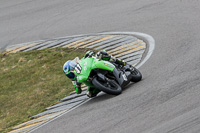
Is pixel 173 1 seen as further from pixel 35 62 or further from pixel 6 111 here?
pixel 6 111

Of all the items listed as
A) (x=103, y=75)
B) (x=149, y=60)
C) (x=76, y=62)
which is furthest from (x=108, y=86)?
(x=149, y=60)

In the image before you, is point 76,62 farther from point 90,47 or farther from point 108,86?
point 90,47

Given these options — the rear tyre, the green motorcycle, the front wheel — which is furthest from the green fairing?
the rear tyre

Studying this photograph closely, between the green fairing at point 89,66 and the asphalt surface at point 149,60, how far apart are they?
617 mm

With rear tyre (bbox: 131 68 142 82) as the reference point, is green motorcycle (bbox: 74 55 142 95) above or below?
above

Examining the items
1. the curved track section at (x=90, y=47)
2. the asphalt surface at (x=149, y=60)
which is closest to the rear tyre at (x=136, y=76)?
the asphalt surface at (x=149, y=60)

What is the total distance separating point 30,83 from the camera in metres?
12.6

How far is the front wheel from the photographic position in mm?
8953

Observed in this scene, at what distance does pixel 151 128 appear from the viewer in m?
6.85

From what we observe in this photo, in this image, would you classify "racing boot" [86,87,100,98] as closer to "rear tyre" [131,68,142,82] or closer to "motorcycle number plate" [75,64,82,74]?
"motorcycle number plate" [75,64,82,74]

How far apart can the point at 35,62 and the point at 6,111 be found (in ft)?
9.84

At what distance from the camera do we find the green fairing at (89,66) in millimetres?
9289

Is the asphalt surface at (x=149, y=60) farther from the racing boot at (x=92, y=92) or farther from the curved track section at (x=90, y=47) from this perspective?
the curved track section at (x=90, y=47)

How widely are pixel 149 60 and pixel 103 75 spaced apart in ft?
7.38
